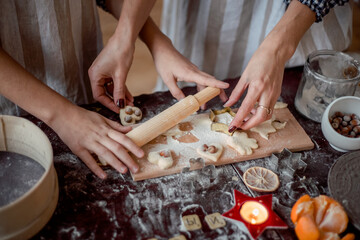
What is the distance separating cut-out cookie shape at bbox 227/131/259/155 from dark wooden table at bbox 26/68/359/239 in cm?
5

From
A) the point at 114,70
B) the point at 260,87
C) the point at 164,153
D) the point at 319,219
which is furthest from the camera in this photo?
the point at 114,70

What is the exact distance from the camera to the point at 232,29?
190 cm

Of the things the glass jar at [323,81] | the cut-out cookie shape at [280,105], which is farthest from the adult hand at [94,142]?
the glass jar at [323,81]

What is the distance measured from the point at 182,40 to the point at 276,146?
3.00 feet

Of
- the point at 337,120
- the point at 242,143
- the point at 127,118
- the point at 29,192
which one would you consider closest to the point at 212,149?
the point at 242,143

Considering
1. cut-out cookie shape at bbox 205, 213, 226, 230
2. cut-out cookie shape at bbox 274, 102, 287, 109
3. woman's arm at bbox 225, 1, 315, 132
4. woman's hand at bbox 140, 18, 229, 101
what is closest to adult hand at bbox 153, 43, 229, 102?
woman's hand at bbox 140, 18, 229, 101

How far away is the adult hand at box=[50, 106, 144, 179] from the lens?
120 centimetres

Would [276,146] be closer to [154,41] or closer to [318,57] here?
[318,57]

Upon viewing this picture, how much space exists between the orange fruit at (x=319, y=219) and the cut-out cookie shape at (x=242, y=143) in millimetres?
292

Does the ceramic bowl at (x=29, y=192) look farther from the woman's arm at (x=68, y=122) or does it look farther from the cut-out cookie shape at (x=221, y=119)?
the cut-out cookie shape at (x=221, y=119)

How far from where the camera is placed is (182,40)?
198 centimetres

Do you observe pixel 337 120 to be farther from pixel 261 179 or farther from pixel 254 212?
pixel 254 212

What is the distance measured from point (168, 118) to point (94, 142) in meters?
0.29

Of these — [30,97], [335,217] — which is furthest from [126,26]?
[335,217]
